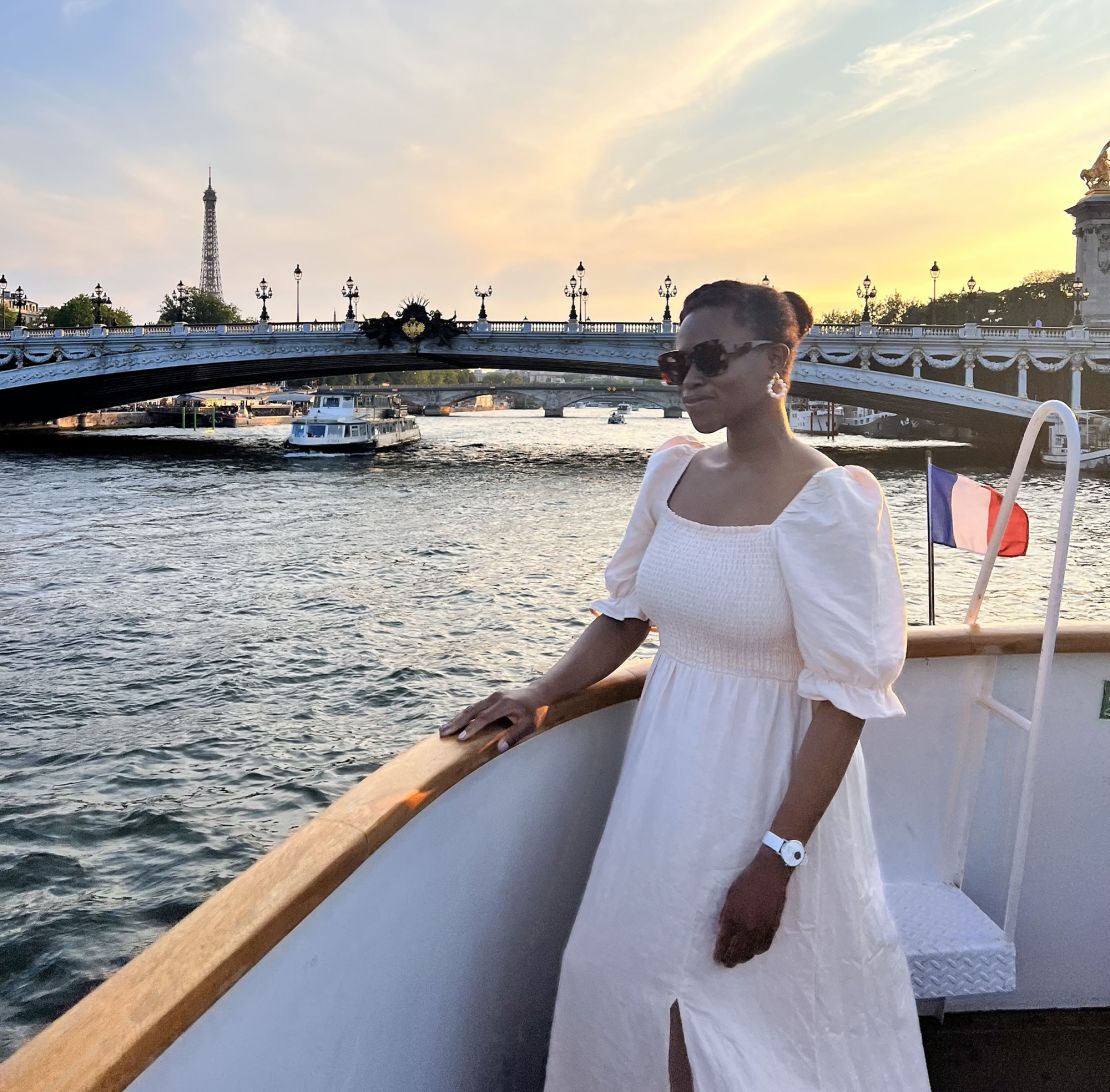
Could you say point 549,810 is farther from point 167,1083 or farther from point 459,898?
point 167,1083

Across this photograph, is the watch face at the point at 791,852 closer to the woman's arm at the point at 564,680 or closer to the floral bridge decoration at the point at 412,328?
the woman's arm at the point at 564,680

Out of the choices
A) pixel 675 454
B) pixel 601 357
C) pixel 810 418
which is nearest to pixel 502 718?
pixel 675 454

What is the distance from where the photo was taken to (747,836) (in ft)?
5.22

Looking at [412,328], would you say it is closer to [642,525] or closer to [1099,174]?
[1099,174]

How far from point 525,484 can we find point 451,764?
25041 mm

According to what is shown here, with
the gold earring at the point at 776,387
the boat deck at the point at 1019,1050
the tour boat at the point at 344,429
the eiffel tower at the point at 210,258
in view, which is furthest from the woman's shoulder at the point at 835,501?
the eiffel tower at the point at 210,258

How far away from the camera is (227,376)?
131 feet

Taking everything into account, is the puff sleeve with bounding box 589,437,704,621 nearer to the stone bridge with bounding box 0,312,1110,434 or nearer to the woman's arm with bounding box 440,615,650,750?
the woman's arm with bounding box 440,615,650,750

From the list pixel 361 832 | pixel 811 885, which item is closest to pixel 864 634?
pixel 811 885

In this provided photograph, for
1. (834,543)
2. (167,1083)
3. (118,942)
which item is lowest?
(118,942)

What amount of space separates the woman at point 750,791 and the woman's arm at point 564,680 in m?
0.03

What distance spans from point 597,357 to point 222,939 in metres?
33.0

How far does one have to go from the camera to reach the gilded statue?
1528 inches

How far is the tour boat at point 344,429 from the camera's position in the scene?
34.4 metres
